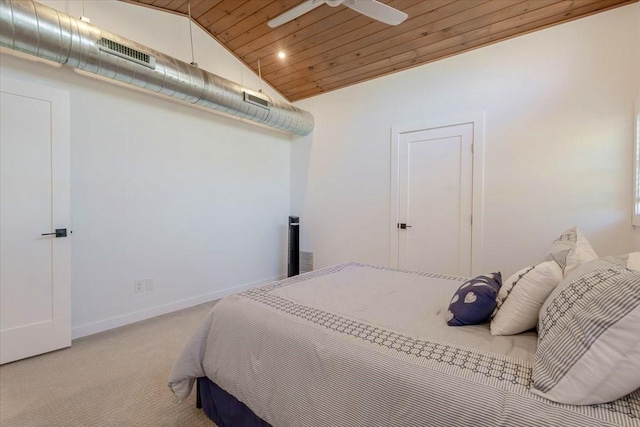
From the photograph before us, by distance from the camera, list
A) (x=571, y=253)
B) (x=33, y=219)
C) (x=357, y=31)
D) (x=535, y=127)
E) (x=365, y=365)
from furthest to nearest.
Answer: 1. (x=357, y=31)
2. (x=535, y=127)
3. (x=33, y=219)
4. (x=571, y=253)
5. (x=365, y=365)

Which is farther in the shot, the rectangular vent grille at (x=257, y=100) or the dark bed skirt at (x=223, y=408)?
the rectangular vent grille at (x=257, y=100)

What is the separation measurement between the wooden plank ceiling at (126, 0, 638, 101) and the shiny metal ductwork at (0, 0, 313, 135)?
679 millimetres

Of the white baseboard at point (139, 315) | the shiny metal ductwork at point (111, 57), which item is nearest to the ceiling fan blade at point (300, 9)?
the shiny metal ductwork at point (111, 57)

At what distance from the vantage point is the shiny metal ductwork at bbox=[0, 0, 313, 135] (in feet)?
6.80

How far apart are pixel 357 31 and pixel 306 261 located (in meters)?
3.06

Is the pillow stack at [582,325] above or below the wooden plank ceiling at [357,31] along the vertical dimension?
below

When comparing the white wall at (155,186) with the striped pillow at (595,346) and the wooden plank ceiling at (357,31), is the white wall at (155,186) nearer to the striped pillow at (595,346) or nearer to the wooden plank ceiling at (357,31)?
the wooden plank ceiling at (357,31)

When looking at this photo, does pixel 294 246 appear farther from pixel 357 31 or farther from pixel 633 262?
pixel 633 262

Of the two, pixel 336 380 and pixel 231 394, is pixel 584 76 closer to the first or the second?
pixel 336 380

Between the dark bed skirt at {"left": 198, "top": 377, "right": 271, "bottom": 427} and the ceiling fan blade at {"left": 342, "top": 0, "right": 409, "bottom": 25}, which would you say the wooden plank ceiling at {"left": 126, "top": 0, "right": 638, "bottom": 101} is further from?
the dark bed skirt at {"left": 198, "top": 377, "right": 271, "bottom": 427}

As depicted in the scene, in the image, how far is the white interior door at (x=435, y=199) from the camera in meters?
3.24

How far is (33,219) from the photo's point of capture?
241cm

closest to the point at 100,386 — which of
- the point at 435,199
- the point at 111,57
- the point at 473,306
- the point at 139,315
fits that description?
the point at 139,315

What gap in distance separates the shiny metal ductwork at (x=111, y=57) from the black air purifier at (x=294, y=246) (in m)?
1.59
